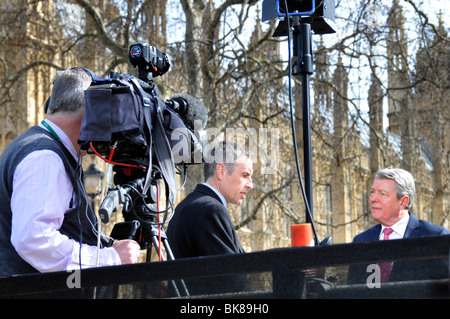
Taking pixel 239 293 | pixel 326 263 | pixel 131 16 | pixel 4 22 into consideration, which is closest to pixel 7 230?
pixel 239 293

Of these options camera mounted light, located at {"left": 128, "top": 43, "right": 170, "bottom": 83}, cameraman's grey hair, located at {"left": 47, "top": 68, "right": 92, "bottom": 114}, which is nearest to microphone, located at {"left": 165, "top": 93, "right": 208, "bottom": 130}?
camera mounted light, located at {"left": 128, "top": 43, "right": 170, "bottom": 83}

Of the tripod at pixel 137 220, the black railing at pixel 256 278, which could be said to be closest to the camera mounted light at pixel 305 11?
the tripod at pixel 137 220

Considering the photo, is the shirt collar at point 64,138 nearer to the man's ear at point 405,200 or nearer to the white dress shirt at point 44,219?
the white dress shirt at point 44,219

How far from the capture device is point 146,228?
2996 millimetres

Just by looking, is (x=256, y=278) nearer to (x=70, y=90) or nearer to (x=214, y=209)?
(x=70, y=90)

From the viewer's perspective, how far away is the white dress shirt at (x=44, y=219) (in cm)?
264

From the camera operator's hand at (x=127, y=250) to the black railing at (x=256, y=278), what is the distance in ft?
1.99

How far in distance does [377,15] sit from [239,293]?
11.7 meters

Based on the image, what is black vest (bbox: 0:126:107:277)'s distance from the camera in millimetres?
2795

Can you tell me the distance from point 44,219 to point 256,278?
0.96 meters

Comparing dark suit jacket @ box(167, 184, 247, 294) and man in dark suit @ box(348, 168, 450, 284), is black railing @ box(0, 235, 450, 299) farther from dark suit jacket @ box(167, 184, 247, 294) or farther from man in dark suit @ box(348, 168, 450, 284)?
man in dark suit @ box(348, 168, 450, 284)

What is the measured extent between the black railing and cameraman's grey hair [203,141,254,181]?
6.13ft

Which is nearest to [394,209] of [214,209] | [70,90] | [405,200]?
[405,200]
